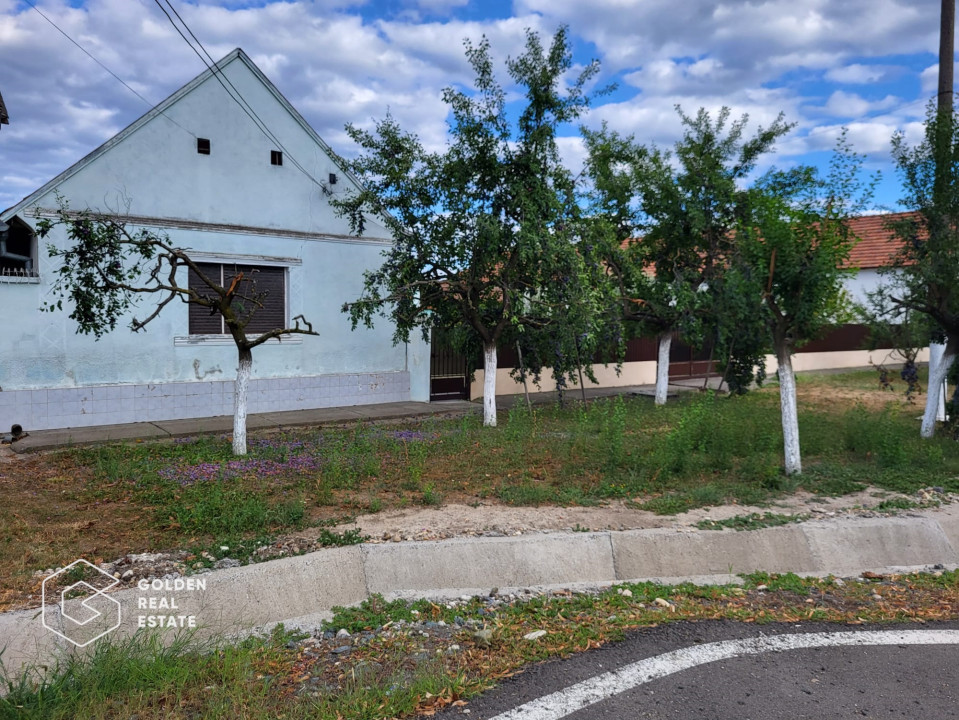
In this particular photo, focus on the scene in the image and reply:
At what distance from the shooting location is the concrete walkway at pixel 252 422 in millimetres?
10180

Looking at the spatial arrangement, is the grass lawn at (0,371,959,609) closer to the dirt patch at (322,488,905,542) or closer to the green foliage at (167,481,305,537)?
the green foliage at (167,481,305,537)

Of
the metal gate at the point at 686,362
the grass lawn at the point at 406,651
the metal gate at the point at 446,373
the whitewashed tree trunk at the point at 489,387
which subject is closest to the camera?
the grass lawn at the point at 406,651

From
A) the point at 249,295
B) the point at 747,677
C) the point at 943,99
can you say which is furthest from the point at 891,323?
the point at 249,295

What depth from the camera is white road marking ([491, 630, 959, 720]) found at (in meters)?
3.35

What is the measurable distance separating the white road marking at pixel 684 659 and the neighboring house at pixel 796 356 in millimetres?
7983

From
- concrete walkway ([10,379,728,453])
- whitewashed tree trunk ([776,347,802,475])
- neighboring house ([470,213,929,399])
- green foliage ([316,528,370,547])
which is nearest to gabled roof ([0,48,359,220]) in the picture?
concrete walkway ([10,379,728,453])

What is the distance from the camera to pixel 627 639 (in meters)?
4.11

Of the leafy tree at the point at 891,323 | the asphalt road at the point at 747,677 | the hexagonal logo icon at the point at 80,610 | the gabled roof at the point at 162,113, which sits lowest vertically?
the asphalt road at the point at 747,677

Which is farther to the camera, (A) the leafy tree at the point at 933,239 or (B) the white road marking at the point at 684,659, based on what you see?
(A) the leafy tree at the point at 933,239

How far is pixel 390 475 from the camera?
787 cm

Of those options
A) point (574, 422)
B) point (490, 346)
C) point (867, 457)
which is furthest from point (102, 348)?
point (867, 457)

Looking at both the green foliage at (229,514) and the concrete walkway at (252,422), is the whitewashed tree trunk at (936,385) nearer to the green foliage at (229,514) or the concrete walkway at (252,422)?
the concrete walkway at (252,422)

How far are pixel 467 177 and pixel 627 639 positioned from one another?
8.33 metres

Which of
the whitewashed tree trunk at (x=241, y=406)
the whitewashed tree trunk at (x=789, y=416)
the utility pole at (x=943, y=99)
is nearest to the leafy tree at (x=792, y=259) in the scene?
the whitewashed tree trunk at (x=789, y=416)
